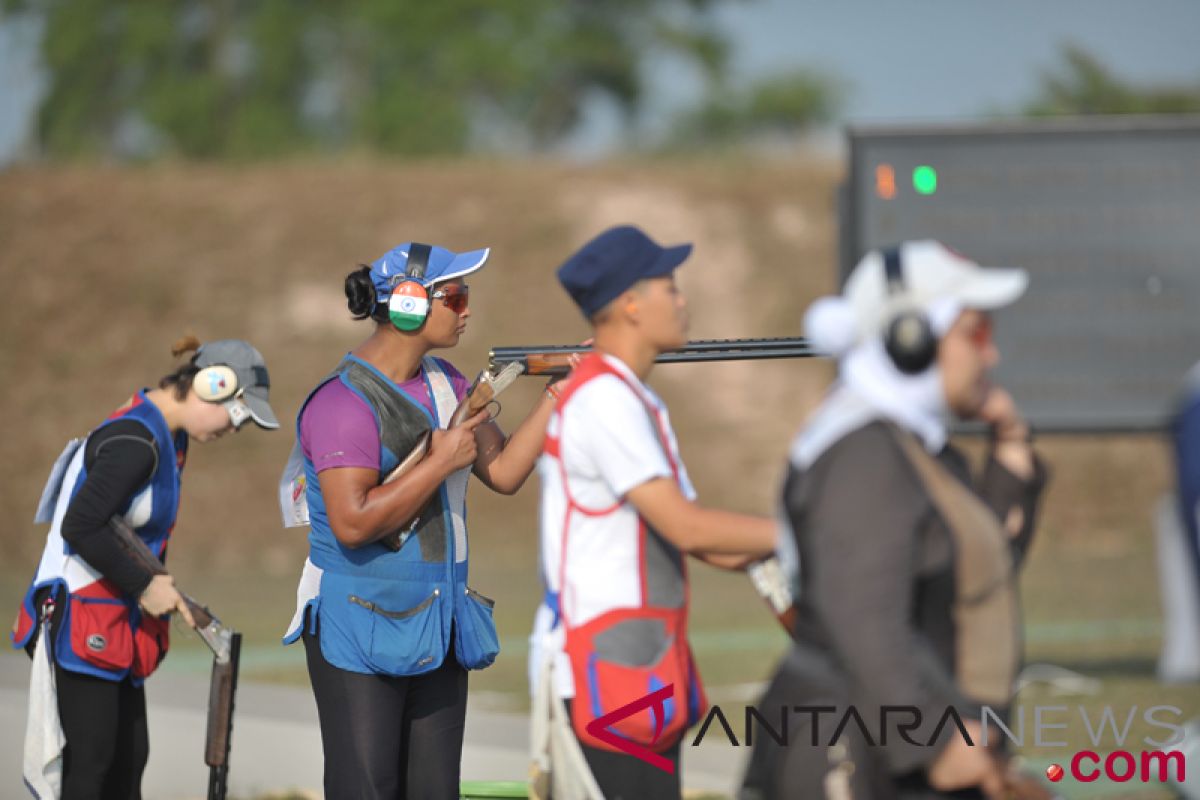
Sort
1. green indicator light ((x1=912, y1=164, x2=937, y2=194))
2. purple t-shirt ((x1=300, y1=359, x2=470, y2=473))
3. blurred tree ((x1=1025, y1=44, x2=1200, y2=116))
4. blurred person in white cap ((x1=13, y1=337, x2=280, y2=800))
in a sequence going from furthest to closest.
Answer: blurred tree ((x1=1025, y1=44, x2=1200, y2=116))
green indicator light ((x1=912, y1=164, x2=937, y2=194))
blurred person in white cap ((x1=13, y1=337, x2=280, y2=800))
purple t-shirt ((x1=300, y1=359, x2=470, y2=473))

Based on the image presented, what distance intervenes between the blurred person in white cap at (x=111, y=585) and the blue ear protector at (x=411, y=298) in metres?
0.91

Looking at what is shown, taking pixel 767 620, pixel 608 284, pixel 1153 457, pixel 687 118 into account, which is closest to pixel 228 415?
pixel 608 284

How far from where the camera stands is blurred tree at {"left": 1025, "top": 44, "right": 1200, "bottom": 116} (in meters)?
31.0

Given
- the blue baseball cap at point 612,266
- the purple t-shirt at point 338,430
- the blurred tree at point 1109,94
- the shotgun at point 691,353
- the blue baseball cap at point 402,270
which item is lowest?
the purple t-shirt at point 338,430

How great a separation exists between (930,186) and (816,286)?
20.1 meters

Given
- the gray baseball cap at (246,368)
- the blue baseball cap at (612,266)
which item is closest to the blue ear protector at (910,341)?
the blue baseball cap at (612,266)

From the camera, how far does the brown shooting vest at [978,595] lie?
320cm

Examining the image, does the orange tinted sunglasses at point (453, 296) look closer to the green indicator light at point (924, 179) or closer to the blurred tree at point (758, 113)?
the green indicator light at point (924, 179)

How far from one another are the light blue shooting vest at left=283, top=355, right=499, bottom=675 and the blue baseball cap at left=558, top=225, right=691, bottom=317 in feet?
3.82

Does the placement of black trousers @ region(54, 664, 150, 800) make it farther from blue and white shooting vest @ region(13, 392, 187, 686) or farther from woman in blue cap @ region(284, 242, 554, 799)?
woman in blue cap @ region(284, 242, 554, 799)

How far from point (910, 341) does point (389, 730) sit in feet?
7.67

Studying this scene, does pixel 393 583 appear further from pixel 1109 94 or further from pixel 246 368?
pixel 1109 94

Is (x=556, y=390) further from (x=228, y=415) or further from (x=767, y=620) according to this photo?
(x=767, y=620)

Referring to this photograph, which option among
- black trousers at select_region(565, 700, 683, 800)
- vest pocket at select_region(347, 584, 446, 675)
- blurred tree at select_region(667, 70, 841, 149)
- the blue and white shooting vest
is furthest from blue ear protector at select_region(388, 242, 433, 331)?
blurred tree at select_region(667, 70, 841, 149)
